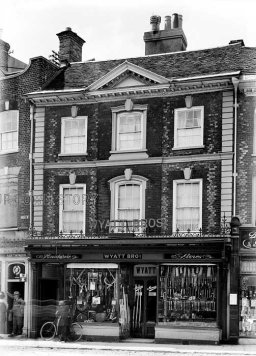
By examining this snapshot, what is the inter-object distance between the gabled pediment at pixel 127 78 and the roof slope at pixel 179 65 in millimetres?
994

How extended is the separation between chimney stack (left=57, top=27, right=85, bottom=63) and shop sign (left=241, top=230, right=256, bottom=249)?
11.3m

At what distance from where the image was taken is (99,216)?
25719mm

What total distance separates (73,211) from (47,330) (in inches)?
176

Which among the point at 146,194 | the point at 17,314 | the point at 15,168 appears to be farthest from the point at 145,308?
the point at 15,168

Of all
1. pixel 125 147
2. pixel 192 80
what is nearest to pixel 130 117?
pixel 125 147

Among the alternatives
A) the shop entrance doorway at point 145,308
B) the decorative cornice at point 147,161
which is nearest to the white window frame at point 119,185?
the decorative cornice at point 147,161

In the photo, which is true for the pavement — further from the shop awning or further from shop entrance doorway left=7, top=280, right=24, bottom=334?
the shop awning

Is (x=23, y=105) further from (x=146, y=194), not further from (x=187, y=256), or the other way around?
(x=187, y=256)

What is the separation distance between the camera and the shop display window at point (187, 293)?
2364 centimetres

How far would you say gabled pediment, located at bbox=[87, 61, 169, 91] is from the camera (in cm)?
2530

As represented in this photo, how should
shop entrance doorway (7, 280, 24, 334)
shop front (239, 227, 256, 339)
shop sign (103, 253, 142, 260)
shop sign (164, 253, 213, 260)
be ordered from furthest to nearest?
shop entrance doorway (7, 280, 24, 334) < shop sign (103, 253, 142, 260) < shop sign (164, 253, 213, 260) < shop front (239, 227, 256, 339)

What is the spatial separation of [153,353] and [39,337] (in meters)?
6.43

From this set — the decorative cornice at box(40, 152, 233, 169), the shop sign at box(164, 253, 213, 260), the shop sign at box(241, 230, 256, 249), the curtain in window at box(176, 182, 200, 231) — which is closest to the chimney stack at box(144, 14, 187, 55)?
the decorative cornice at box(40, 152, 233, 169)

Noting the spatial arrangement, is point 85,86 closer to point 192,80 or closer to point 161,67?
point 161,67
